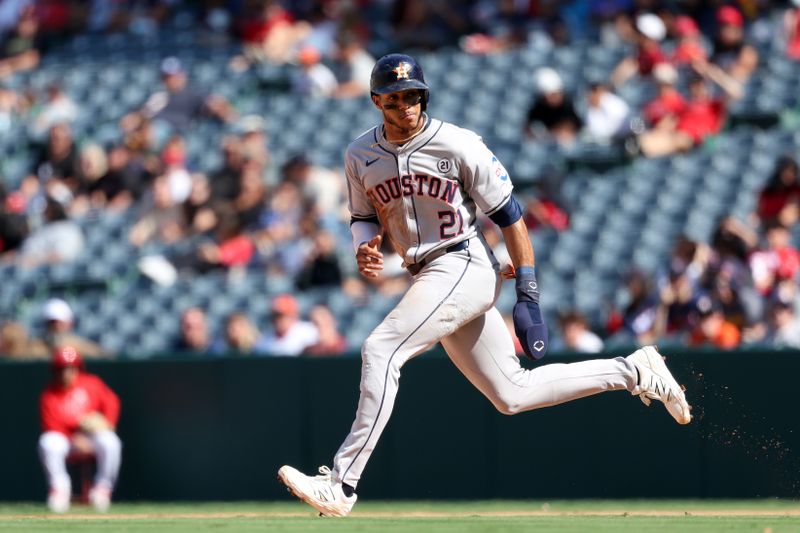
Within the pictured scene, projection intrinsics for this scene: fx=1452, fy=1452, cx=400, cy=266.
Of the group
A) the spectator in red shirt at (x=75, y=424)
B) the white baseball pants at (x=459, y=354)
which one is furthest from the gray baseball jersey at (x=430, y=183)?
the spectator in red shirt at (x=75, y=424)

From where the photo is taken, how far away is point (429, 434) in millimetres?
9125

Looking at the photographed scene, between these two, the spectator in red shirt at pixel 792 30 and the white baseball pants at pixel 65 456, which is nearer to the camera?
the white baseball pants at pixel 65 456

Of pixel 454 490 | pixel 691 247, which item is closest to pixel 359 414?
pixel 454 490

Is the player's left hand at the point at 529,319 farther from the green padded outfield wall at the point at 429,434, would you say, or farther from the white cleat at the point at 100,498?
the white cleat at the point at 100,498

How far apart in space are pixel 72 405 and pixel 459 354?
13.7 ft

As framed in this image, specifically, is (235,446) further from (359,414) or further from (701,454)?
(359,414)

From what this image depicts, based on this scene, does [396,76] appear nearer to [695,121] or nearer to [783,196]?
[783,196]

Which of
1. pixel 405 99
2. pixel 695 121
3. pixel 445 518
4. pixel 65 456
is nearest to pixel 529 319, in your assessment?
pixel 405 99

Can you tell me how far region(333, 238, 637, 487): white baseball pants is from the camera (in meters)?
5.68

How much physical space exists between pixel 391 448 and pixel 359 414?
11.6 ft

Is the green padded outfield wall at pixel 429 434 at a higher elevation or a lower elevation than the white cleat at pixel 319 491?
lower

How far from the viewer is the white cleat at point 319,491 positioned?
224 inches

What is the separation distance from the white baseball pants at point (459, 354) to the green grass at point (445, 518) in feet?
1.48

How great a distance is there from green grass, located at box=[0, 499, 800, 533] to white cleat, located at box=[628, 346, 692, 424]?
0.50 meters
